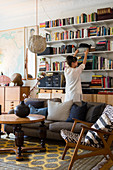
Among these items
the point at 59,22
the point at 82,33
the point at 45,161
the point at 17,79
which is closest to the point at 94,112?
the point at 45,161

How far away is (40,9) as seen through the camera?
724cm

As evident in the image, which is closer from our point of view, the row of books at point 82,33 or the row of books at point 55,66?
the row of books at point 82,33

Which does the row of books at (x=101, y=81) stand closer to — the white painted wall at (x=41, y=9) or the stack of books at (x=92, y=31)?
the stack of books at (x=92, y=31)

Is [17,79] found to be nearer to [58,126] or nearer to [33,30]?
[33,30]

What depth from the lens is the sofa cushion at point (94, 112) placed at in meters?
3.96

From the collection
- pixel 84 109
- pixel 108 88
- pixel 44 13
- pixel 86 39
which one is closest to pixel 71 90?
pixel 84 109

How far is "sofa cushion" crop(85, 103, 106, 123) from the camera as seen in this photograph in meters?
3.96

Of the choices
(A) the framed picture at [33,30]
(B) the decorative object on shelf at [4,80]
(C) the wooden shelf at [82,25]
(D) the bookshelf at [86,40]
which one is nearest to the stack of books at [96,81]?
(D) the bookshelf at [86,40]

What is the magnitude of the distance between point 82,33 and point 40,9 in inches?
71.0

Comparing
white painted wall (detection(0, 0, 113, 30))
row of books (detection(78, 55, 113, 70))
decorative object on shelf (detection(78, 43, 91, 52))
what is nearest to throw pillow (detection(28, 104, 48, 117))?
row of books (detection(78, 55, 113, 70))

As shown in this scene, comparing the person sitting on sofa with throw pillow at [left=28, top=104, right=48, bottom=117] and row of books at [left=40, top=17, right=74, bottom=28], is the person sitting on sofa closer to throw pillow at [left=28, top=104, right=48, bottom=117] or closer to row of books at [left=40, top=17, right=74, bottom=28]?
throw pillow at [left=28, top=104, right=48, bottom=117]

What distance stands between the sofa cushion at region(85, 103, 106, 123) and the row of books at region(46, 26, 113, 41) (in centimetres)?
262

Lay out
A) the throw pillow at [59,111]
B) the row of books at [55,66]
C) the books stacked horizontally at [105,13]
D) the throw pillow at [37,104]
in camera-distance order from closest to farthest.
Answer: the throw pillow at [59,111], the throw pillow at [37,104], the books stacked horizontally at [105,13], the row of books at [55,66]

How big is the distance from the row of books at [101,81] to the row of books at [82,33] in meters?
1.15
